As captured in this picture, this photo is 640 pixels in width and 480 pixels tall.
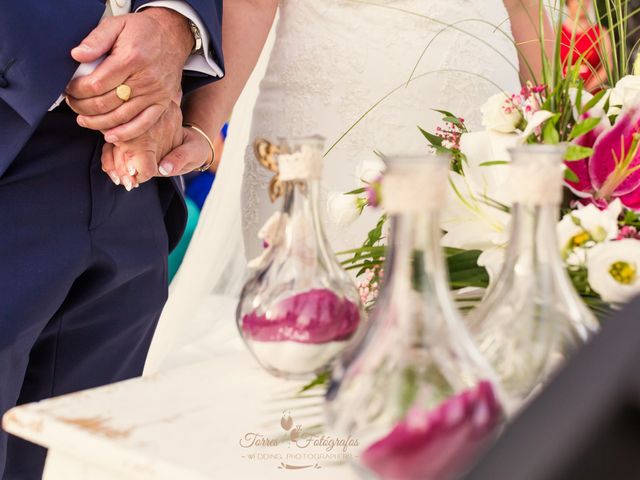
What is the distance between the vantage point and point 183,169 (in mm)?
1215

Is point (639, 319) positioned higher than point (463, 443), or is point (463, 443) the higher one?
point (639, 319)

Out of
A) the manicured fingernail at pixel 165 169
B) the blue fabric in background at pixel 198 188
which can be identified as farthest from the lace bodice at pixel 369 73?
the blue fabric in background at pixel 198 188

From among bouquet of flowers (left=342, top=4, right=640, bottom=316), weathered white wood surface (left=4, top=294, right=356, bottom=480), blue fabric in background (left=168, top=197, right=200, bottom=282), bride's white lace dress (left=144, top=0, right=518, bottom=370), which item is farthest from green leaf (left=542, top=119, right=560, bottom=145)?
blue fabric in background (left=168, top=197, right=200, bottom=282)

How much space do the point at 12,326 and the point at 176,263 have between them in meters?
2.61

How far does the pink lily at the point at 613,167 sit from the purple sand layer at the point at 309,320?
256 millimetres

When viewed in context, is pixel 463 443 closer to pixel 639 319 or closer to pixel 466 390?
pixel 466 390

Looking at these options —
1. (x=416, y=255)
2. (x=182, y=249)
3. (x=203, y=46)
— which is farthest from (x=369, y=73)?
(x=182, y=249)

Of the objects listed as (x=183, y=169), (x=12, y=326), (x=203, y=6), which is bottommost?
(x=12, y=326)

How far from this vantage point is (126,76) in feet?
3.45

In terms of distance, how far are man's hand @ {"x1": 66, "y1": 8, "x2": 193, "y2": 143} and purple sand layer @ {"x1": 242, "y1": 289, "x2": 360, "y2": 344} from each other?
43cm

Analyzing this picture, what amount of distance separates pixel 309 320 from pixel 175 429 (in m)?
0.15

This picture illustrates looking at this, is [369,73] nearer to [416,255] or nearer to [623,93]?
[623,93]

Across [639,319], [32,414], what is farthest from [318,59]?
[639,319]

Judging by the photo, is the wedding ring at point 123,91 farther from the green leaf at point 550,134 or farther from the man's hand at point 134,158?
the green leaf at point 550,134
